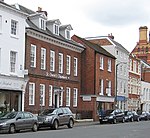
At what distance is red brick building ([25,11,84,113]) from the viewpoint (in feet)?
130

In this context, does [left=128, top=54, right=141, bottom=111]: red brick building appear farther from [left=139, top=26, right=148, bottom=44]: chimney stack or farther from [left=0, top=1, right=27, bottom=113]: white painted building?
[left=139, top=26, right=148, bottom=44]: chimney stack

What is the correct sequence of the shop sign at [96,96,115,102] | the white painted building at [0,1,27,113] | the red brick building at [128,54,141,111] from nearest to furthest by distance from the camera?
the white painted building at [0,1,27,113] → the shop sign at [96,96,115,102] → the red brick building at [128,54,141,111]

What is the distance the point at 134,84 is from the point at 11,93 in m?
38.5

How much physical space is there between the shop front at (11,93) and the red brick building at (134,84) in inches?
1324

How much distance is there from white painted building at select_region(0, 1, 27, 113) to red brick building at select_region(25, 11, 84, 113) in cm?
149

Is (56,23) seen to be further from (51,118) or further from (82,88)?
(51,118)

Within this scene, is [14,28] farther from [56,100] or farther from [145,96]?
[145,96]

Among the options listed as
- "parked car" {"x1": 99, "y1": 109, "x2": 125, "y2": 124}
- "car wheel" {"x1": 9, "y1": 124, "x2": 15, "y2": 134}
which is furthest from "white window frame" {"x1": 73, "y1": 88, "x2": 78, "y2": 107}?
"car wheel" {"x1": 9, "y1": 124, "x2": 15, "y2": 134}

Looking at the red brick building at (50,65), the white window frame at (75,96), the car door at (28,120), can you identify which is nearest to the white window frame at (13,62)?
the red brick building at (50,65)

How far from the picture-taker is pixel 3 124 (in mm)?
25500

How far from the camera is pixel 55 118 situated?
30.4m

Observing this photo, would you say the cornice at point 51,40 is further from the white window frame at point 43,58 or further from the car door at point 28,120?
the car door at point 28,120

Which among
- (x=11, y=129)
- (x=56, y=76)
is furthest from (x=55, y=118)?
(x=56, y=76)

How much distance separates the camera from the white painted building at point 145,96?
75.9 meters
